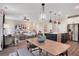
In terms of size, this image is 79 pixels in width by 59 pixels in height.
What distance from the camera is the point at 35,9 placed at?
72.7 inches

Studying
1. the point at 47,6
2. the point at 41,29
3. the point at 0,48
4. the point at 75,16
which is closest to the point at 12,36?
the point at 0,48

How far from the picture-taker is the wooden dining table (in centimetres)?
181

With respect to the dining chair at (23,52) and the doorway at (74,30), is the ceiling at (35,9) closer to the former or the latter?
the doorway at (74,30)

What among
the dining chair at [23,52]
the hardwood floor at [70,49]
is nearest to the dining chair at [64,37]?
the hardwood floor at [70,49]

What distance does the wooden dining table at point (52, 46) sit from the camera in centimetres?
181

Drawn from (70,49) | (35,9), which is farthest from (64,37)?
(35,9)

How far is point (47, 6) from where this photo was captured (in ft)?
6.12

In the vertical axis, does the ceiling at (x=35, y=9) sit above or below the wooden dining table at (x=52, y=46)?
above

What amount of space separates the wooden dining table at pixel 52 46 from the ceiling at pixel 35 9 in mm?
438

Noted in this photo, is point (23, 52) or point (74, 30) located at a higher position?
point (74, 30)

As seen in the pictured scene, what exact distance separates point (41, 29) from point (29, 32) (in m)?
0.23

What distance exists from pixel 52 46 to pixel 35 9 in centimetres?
76

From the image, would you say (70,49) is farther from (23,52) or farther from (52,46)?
(23,52)

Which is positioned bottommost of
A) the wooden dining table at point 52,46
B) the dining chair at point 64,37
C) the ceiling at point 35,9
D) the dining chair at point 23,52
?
the dining chair at point 23,52
